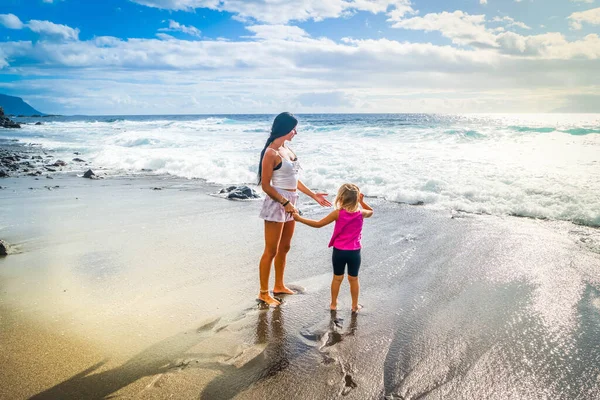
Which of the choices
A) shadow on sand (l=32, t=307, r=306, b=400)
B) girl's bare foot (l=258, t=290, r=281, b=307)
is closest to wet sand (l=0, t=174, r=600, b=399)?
shadow on sand (l=32, t=307, r=306, b=400)

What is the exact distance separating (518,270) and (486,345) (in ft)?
7.25

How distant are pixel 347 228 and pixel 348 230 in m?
0.03

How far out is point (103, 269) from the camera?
5.21 m

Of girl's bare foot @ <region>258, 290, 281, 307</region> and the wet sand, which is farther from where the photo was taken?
girl's bare foot @ <region>258, 290, 281, 307</region>

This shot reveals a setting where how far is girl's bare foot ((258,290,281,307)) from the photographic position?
14.2ft

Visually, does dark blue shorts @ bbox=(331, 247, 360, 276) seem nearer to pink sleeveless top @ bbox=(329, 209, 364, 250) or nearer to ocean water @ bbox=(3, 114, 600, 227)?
pink sleeveless top @ bbox=(329, 209, 364, 250)

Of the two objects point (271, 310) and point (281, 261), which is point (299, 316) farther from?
point (281, 261)

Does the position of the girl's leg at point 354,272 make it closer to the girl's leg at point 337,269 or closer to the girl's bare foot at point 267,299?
the girl's leg at point 337,269

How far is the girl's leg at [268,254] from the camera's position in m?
4.27

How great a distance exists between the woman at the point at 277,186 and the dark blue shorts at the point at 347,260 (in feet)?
2.24

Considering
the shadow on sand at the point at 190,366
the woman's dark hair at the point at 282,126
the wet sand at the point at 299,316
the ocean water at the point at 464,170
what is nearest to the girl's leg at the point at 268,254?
the wet sand at the point at 299,316

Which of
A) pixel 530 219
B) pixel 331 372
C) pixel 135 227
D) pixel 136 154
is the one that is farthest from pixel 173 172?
pixel 331 372

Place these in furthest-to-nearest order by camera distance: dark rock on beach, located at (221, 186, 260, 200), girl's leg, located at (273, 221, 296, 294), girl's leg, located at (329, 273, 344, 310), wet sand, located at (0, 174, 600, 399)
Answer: dark rock on beach, located at (221, 186, 260, 200) → girl's leg, located at (273, 221, 296, 294) → girl's leg, located at (329, 273, 344, 310) → wet sand, located at (0, 174, 600, 399)

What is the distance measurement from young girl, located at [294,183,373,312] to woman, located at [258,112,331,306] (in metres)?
0.22
